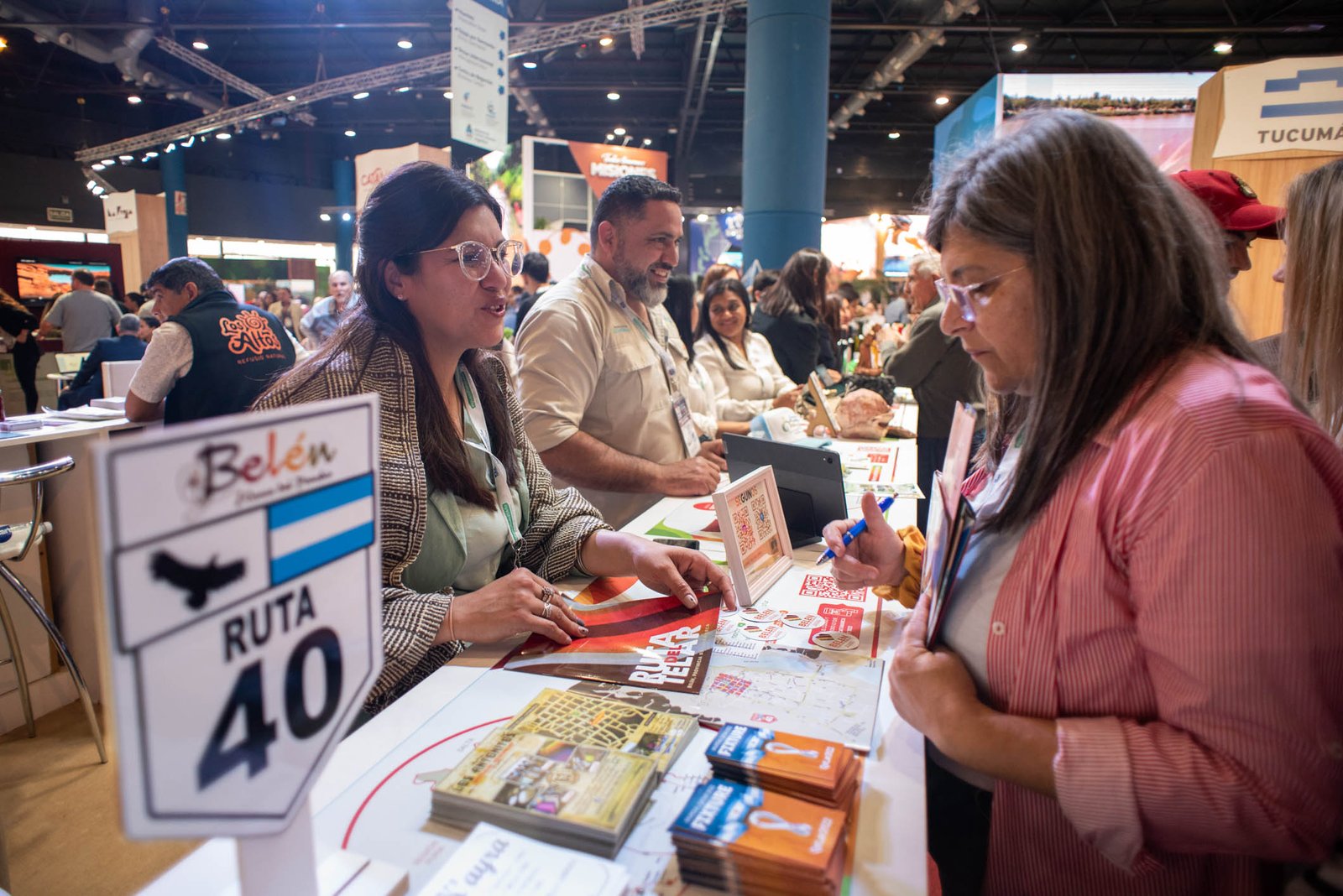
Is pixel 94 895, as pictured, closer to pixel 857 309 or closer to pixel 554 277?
pixel 857 309

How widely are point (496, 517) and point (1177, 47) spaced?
15552 mm

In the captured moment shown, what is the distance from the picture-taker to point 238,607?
1.76ft

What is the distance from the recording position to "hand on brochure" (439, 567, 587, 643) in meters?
1.30

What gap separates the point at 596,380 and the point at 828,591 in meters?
1.17

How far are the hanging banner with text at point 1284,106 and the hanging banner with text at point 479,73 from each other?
4.23m

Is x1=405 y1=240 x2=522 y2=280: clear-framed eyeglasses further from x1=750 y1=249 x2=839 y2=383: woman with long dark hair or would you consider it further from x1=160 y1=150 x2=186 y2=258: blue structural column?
x1=160 y1=150 x2=186 y2=258: blue structural column

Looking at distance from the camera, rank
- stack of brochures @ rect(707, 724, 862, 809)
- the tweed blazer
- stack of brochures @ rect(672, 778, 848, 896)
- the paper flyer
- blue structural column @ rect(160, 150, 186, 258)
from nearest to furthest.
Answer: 1. stack of brochures @ rect(672, 778, 848, 896)
2. stack of brochures @ rect(707, 724, 862, 809)
3. the paper flyer
4. the tweed blazer
5. blue structural column @ rect(160, 150, 186, 258)

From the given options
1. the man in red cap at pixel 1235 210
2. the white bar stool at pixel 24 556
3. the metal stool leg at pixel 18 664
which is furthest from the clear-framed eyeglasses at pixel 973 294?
the metal stool leg at pixel 18 664

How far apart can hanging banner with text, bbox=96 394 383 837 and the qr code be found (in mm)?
1032

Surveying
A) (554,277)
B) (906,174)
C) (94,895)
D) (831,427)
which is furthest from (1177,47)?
(94,895)

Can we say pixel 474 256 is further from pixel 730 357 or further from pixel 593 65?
pixel 593 65

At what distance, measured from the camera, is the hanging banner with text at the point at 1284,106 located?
14.6ft

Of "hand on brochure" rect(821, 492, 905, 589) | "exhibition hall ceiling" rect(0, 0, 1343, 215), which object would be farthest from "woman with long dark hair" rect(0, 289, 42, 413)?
"hand on brochure" rect(821, 492, 905, 589)

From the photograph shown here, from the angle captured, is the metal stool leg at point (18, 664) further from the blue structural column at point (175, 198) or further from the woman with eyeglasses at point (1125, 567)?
the blue structural column at point (175, 198)
